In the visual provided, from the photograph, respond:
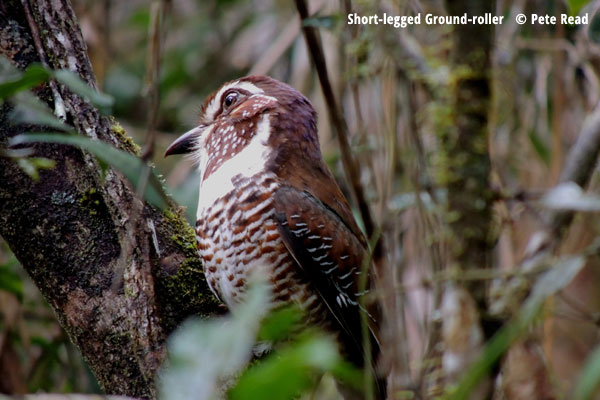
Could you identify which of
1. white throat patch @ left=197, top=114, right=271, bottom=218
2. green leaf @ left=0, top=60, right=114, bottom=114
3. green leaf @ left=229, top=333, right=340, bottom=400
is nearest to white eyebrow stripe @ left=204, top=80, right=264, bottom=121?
white throat patch @ left=197, top=114, right=271, bottom=218

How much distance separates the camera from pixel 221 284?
2.32m

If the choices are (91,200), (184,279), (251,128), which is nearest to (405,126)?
(251,128)

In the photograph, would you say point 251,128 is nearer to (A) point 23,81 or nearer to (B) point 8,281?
(B) point 8,281

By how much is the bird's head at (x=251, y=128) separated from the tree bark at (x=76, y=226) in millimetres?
652

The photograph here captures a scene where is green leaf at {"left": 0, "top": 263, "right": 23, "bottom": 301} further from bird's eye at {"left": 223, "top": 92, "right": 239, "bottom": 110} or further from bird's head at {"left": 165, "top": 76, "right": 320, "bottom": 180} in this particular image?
bird's eye at {"left": 223, "top": 92, "right": 239, "bottom": 110}

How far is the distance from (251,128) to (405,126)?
2.00 feet

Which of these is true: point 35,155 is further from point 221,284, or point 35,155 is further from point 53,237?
point 221,284

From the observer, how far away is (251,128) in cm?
271

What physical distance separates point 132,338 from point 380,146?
1304 millimetres

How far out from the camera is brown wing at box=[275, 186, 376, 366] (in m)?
2.40

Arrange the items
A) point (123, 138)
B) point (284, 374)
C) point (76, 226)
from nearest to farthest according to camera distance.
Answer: point (284, 374)
point (76, 226)
point (123, 138)

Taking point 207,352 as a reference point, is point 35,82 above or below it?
above

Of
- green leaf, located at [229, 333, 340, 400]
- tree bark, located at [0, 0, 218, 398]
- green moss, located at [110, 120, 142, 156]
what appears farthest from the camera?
green moss, located at [110, 120, 142, 156]

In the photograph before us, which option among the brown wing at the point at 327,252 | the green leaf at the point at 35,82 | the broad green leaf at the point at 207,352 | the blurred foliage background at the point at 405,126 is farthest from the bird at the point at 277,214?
the broad green leaf at the point at 207,352
